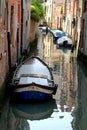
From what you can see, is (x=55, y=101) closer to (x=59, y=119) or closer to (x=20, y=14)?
(x=59, y=119)

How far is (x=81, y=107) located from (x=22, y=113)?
2.14 m

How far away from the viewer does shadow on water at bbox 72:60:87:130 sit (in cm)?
1144

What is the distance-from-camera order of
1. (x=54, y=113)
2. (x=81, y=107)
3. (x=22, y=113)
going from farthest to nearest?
1. (x=81, y=107)
2. (x=54, y=113)
3. (x=22, y=113)

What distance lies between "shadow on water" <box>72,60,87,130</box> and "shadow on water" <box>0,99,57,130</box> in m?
0.91

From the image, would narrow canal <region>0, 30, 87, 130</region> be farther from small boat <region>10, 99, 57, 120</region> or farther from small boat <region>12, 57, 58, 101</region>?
small boat <region>12, 57, 58, 101</region>

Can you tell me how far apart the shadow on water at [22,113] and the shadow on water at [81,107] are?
0.91 meters

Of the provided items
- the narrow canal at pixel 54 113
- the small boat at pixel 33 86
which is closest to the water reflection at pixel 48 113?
the narrow canal at pixel 54 113

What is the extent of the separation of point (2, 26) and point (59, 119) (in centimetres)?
392

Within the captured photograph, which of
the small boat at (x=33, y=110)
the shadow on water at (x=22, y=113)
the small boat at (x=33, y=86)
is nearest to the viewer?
the shadow on water at (x=22, y=113)

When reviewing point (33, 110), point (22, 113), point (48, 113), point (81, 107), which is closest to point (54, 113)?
point (48, 113)

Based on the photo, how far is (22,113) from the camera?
1276 cm

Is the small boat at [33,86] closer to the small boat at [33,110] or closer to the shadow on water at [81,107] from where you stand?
the small boat at [33,110]

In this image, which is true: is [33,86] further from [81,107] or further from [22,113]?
[81,107]

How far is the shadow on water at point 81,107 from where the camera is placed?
11.4 m
